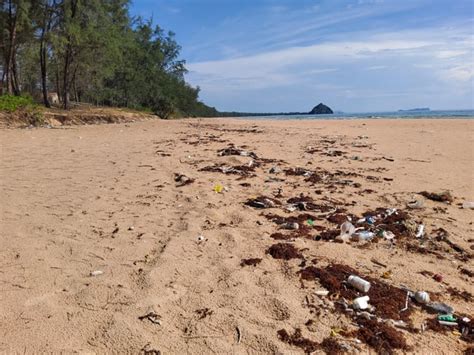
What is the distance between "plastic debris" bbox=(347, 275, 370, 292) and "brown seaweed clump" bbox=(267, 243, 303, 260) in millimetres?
520

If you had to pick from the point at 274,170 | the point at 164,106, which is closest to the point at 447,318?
the point at 274,170

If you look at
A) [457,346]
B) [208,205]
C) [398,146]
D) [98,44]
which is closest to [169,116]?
[98,44]

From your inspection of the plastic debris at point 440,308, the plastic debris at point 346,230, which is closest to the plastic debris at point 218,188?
the plastic debris at point 346,230

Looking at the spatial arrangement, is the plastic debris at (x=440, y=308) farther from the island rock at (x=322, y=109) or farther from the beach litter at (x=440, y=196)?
the island rock at (x=322, y=109)

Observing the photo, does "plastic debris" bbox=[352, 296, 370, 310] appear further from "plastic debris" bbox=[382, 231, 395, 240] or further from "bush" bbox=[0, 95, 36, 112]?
"bush" bbox=[0, 95, 36, 112]

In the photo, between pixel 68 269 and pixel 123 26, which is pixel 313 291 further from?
pixel 123 26

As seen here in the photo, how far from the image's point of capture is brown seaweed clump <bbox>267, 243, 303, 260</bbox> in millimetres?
3049

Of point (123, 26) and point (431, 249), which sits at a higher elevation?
point (123, 26)

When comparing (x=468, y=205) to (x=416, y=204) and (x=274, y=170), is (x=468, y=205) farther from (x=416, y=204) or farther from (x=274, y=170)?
(x=274, y=170)

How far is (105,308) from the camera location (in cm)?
229

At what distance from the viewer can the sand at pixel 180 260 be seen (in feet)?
6.82

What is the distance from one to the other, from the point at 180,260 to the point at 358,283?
135 cm

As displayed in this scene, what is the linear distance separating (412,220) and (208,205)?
2.27 meters

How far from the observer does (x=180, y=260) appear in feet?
9.63
